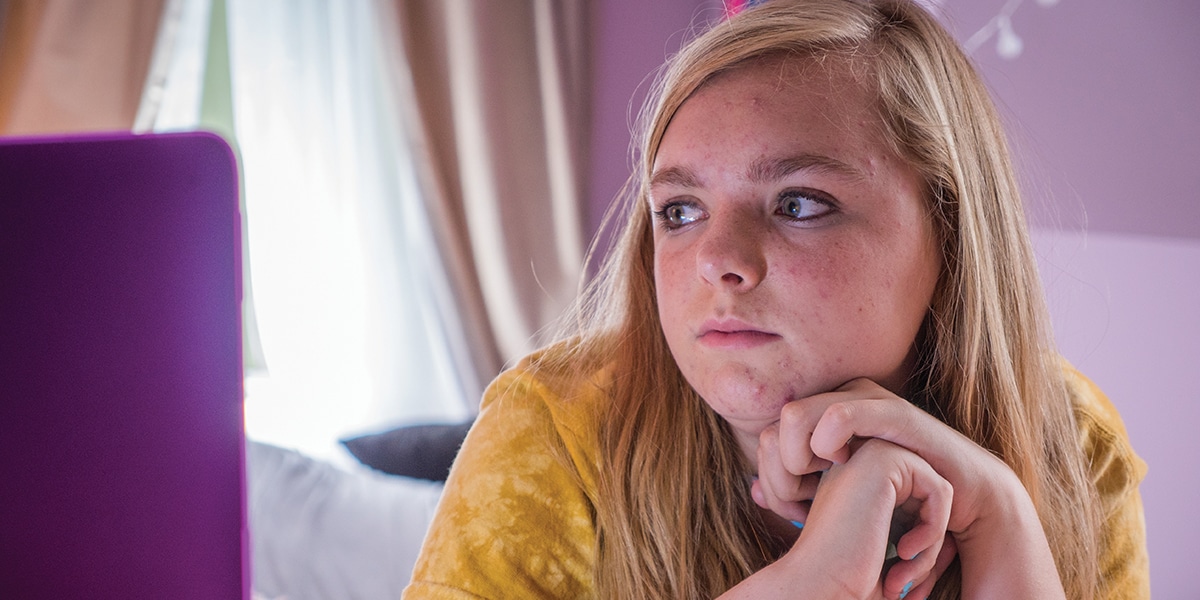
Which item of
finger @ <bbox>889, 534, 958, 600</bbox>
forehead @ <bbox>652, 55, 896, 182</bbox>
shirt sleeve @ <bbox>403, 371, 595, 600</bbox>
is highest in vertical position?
forehead @ <bbox>652, 55, 896, 182</bbox>

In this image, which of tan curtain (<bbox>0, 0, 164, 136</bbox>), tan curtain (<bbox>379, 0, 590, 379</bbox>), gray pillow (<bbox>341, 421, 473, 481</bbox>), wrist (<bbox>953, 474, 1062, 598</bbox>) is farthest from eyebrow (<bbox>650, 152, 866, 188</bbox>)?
tan curtain (<bbox>0, 0, 164, 136</bbox>)

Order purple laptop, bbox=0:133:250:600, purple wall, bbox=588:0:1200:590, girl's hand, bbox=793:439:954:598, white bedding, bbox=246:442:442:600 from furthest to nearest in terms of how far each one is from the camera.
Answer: purple wall, bbox=588:0:1200:590 → white bedding, bbox=246:442:442:600 → girl's hand, bbox=793:439:954:598 → purple laptop, bbox=0:133:250:600

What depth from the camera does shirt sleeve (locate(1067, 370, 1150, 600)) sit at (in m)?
1.06

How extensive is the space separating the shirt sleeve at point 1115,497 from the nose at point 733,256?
0.61 metres

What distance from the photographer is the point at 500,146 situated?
2520mm

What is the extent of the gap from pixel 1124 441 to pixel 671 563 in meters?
0.68

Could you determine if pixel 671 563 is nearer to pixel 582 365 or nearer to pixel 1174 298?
pixel 582 365

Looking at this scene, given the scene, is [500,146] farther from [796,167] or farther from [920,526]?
[920,526]

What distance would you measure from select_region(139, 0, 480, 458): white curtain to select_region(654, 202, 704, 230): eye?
1595 mm

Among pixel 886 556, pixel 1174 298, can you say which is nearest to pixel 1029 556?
pixel 886 556

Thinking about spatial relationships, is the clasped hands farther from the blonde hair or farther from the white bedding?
the white bedding

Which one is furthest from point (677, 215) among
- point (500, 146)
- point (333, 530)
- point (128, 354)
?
point (500, 146)

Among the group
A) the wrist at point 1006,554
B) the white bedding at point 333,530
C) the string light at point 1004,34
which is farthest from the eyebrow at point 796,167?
the string light at point 1004,34

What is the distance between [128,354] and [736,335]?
0.51 m
